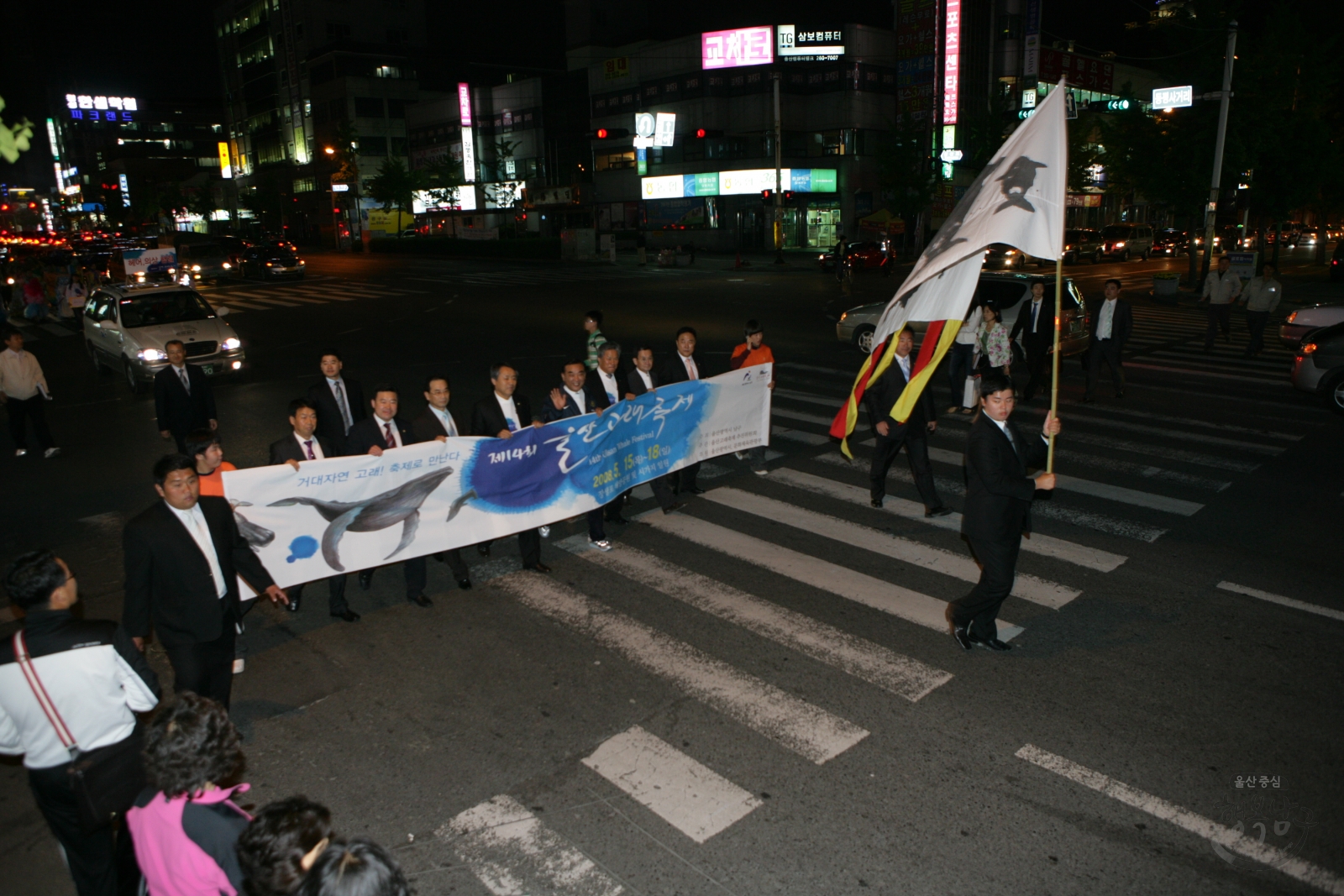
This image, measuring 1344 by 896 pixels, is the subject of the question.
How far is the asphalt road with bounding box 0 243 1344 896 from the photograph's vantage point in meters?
4.29

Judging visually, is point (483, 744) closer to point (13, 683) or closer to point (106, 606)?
point (13, 683)

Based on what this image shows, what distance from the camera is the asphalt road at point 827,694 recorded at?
14.1 feet

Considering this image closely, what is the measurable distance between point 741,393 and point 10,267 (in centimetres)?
4703

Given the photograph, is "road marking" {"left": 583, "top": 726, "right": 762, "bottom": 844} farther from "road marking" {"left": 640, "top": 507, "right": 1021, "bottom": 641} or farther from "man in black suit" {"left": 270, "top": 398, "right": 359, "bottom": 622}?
"man in black suit" {"left": 270, "top": 398, "right": 359, "bottom": 622}

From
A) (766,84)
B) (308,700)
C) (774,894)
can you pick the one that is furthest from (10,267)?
(774,894)

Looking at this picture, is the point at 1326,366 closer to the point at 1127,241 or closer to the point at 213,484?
the point at 213,484

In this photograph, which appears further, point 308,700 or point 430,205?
point 430,205

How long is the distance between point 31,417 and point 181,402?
3491mm

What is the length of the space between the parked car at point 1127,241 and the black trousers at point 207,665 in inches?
2137

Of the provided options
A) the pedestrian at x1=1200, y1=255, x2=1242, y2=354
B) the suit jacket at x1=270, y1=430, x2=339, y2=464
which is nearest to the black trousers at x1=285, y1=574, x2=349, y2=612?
the suit jacket at x1=270, y1=430, x2=339, y2=464

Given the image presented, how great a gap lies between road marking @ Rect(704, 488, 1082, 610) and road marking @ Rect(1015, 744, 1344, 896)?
2207 millimetres

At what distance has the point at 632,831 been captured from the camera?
4.46 meters

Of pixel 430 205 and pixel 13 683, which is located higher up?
pixel 430 205

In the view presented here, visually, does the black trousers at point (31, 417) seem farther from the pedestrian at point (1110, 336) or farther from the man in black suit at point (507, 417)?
the pedestrian at point (1110, 336)
